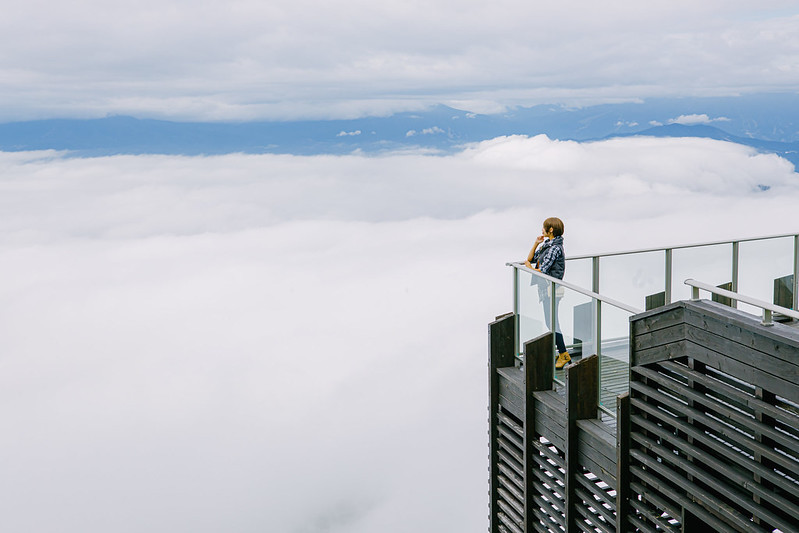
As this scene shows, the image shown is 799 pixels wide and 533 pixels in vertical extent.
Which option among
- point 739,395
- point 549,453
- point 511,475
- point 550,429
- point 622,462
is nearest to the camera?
point 739,395

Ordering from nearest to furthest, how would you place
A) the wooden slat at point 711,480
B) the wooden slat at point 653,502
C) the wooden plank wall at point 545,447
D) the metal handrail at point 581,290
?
the wooden slat at point 711,480, the wooden slat at point 653,502, the metal handrail at point 581,290, the wooden plank wall at point 545,447

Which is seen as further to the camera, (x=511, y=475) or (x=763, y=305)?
(x=511, y=475)

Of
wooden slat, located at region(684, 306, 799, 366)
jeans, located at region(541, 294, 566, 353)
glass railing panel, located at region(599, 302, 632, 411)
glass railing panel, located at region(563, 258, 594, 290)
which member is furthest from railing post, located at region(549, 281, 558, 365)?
wooden slat, located at region(684, 306, 799, 366)

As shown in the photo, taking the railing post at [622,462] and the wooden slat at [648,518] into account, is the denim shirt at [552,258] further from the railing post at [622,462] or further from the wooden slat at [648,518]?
the wooden slat at [648,518]

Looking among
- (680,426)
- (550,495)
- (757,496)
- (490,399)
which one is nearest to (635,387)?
(680,426)

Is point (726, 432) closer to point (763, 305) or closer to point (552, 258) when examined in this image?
point (763, 305)

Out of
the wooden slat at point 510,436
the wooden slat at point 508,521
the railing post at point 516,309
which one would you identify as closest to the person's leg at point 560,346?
the railing post at point 516,309

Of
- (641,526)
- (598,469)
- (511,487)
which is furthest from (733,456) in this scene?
(511,487)
